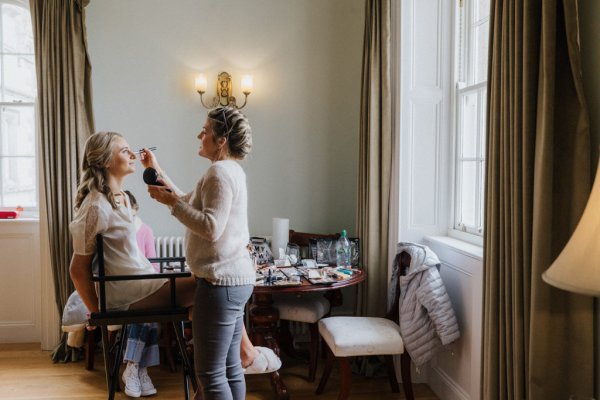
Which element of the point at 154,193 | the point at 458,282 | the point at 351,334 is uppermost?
the point at 154,193

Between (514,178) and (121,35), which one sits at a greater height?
(121,35)

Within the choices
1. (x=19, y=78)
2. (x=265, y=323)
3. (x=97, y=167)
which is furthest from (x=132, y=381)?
(x=19, y=78)

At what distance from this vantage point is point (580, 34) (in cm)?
185

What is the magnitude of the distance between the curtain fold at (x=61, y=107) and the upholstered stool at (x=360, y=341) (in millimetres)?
1961

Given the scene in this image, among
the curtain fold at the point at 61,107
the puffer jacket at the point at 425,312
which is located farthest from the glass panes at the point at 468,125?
the curtain fold at the point at 61,107

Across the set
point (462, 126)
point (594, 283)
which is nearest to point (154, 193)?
point (594, 283)

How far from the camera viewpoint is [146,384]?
3.40 meters

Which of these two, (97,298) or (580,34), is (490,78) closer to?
(580,34)

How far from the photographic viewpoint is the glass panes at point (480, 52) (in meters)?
3.15

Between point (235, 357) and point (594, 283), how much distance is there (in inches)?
56.3

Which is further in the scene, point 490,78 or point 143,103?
point 143,103

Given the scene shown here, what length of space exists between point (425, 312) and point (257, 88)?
2.12 meters

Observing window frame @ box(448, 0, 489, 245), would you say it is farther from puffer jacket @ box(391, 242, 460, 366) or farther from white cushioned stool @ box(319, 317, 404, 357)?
white cushioned stool @ box(319, 317, 404, 357)

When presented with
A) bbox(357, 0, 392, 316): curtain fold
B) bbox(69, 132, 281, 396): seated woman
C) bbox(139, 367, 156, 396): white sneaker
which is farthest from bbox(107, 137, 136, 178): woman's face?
bbox(357, 0, 392, 316): curtain fold
